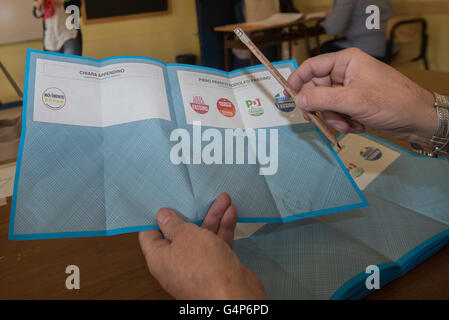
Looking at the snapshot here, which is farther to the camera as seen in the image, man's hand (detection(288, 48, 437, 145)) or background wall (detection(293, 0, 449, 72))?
background wall (detection(293, 0, 449, 72))

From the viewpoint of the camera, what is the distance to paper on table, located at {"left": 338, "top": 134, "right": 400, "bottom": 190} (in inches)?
25.7

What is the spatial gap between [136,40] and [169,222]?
4.22m

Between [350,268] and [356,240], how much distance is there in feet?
0.21

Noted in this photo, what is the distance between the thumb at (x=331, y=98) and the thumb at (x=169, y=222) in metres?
0.28

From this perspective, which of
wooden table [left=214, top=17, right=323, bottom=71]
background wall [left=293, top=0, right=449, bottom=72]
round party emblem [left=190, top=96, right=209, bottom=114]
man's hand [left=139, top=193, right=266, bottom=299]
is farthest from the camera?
background wall [left=293, top=0, right=449, bottom=72]

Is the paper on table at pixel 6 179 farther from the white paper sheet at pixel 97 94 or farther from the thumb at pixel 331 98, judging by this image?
the thumb at pixel 331 98

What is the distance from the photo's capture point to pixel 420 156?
2.22 ft

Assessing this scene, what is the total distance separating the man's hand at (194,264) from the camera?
37 centimetres

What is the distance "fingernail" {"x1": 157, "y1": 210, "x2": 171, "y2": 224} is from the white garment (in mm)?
2363

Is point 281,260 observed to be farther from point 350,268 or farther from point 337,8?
point 337,8
